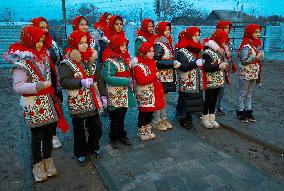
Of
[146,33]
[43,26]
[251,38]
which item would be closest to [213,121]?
[251,38]

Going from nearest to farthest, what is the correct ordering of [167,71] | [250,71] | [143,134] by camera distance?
1. [143,134]
2. [167,71]
3. [250,71]

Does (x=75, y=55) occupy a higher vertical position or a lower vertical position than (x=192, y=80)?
higher

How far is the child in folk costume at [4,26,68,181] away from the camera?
3284 millimetres

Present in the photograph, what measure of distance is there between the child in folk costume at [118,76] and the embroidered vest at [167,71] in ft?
2.71

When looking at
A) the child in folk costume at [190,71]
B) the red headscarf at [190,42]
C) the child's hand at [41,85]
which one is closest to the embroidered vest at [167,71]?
the child in folk costume at [190,71]

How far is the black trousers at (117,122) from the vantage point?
4523mm

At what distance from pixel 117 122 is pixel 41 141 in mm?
1214

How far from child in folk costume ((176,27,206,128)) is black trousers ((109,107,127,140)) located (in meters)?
1.17

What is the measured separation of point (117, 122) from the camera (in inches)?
181

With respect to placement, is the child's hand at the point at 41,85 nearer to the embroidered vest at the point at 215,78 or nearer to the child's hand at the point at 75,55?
the child's hand at the point at 75,55

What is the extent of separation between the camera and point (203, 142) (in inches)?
189

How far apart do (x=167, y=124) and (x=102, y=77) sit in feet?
5.97

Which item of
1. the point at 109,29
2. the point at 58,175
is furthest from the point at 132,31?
the point at 58,175

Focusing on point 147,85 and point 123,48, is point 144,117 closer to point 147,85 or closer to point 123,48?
point 147,85
